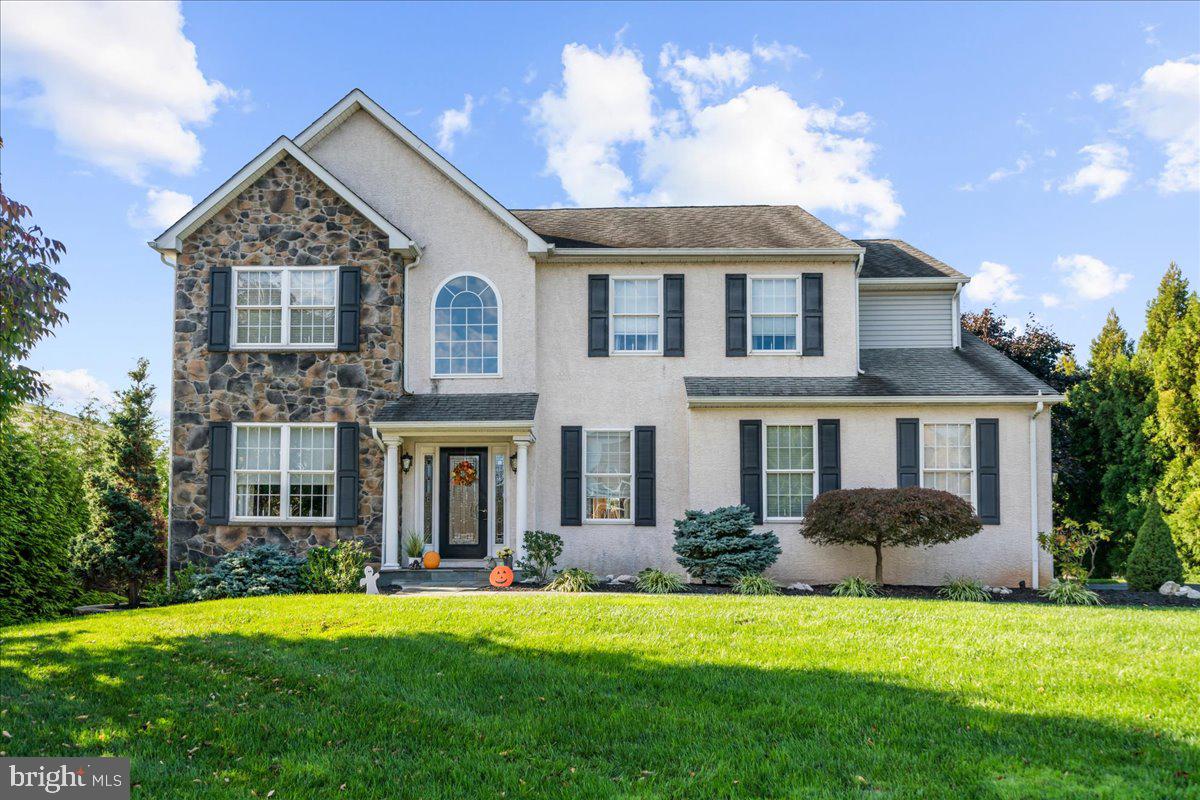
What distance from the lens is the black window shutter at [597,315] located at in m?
14.9

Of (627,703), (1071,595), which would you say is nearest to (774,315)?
(1071,595)

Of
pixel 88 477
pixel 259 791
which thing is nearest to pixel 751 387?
pixel 259 791

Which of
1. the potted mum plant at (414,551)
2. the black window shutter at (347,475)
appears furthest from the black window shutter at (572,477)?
the black window shutter at (347,475)

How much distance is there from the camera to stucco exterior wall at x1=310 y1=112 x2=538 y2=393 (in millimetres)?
14695

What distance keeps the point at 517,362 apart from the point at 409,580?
4190 mm

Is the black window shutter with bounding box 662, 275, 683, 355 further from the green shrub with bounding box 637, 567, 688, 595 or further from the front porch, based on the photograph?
the green shrub with bounding box 637, 567, 688, 595

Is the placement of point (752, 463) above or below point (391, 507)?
above

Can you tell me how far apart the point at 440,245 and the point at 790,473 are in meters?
7.48

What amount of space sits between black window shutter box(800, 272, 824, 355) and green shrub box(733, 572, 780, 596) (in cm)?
448

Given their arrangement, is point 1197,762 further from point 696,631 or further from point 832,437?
point 832,437

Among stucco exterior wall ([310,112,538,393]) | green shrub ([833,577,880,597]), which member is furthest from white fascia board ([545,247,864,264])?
green shrub ([833,577,880,597])

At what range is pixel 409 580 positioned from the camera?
44.5 ft

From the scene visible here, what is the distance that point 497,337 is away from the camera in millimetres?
14773

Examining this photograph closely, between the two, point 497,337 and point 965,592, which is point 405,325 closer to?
point 497,337
